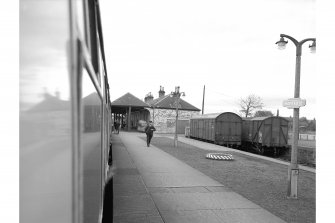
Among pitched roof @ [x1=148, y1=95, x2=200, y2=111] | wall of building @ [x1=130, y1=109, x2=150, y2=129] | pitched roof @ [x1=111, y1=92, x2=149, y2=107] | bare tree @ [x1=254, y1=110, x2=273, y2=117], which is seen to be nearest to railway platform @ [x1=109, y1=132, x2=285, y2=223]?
pitched roof @ [x1=111, y1=92, x2=149, y2=107]

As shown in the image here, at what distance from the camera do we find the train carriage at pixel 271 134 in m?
21.6

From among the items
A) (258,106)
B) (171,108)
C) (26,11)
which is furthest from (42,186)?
(258,106)

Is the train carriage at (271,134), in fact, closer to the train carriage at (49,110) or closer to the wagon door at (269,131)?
the wagon door at (269,131)

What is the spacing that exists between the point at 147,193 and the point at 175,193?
679 mm

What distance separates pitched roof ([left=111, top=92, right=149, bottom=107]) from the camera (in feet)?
118

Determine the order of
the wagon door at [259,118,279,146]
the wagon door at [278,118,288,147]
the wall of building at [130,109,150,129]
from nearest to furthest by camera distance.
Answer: the wagon door at [259,118,279,146] → the wagon door at [278,118,288,147] → the wall of building at [130,109,150,129]

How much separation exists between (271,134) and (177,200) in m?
16.7

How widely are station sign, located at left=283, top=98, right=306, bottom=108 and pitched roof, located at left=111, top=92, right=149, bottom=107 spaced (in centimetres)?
2936

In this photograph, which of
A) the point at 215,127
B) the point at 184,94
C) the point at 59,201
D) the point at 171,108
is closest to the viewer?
the point at 59,201

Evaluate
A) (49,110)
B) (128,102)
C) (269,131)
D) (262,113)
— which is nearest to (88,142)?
(49,110)

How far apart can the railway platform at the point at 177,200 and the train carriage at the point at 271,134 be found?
43.5ft

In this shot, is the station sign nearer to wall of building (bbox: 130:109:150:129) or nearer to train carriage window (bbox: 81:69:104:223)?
train carriage window (bbox: 81:69:104:223)

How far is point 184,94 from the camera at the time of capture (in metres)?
21.4

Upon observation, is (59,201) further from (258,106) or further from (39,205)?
(258,106)
